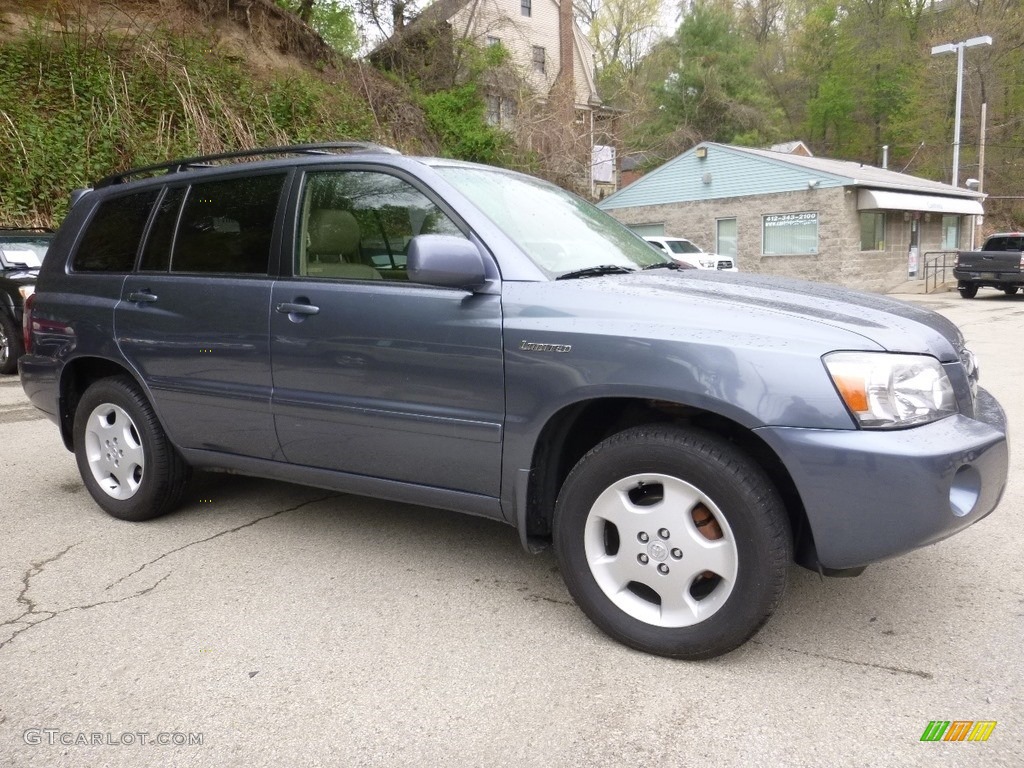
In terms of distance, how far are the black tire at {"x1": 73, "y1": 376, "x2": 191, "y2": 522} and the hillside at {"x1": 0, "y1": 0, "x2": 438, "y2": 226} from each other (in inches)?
417

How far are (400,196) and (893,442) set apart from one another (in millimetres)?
2042

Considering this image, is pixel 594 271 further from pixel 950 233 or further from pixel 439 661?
pixel 950 233

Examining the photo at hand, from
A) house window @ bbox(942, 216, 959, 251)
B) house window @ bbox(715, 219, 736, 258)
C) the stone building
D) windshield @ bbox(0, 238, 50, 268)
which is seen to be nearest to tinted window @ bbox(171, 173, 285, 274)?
windshield @ bbox(0, 238, 50, 268)

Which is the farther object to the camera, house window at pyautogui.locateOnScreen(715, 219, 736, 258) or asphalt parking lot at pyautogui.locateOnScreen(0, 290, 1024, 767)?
house window at pyautogui.locateOnScreen(715, 219, 736, 258)

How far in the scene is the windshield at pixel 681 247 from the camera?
22.6 meters

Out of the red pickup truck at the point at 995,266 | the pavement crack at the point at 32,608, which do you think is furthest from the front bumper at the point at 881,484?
the red pickup truck at the point at 995,266

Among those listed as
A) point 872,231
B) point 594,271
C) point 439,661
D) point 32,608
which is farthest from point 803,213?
point 32,608

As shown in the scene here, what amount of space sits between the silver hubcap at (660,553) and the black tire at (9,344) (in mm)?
8452

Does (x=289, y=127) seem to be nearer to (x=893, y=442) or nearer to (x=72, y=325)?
(x=72, y=325)

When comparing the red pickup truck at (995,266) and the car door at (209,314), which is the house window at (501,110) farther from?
the car door at (209,314)

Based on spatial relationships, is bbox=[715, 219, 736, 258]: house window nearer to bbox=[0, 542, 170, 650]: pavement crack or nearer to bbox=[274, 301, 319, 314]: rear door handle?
bbox=[274, 301, 319, 314]: rear door handle

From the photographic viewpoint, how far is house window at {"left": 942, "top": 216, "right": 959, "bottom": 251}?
93.6 ft

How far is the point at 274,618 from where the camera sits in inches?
119

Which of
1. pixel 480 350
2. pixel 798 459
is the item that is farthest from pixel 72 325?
pixel 798 459
